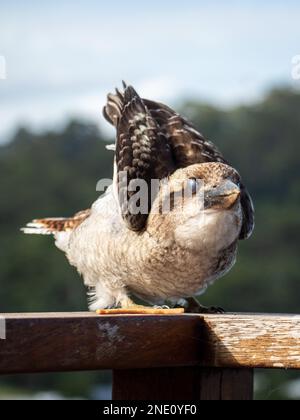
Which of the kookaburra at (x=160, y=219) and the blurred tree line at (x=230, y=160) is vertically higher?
the blurred tree line at (x=230, y=160)

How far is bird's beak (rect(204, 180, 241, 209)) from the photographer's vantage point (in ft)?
16.4

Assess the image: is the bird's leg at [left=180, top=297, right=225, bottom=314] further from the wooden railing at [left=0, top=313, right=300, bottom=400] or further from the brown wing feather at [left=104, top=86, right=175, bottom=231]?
the wooden railing at [left=0, top=313, right=300, bottom=400]

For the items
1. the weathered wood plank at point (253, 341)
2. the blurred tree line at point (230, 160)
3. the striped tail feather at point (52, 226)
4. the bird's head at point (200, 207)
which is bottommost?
the weathered wood plank at point (253, 341)

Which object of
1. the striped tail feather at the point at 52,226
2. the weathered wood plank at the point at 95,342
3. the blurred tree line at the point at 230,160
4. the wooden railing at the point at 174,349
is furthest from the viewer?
the blurred tree line at the point at 230,160

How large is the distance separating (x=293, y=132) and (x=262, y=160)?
14.7 feet

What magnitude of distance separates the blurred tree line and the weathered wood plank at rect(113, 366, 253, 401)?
30918mm

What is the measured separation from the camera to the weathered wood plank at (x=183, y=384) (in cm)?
371

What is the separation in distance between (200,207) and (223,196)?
145mm

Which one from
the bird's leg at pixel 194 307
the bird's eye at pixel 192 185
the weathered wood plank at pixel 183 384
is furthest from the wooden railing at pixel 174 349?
the bird's eye at pixel 192 185

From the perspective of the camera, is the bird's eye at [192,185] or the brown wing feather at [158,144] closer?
the bird's eye at [192,185]

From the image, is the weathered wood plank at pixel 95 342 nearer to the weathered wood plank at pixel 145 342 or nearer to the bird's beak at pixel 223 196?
the weathered wood plank at pixel 145 342

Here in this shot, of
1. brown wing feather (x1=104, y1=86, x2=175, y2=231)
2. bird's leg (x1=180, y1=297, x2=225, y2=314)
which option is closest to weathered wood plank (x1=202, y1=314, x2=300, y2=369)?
bird's leg (x1=180, y1=297, x2=225, y2=314)

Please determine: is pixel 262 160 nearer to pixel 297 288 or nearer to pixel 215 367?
pixel 297 288
